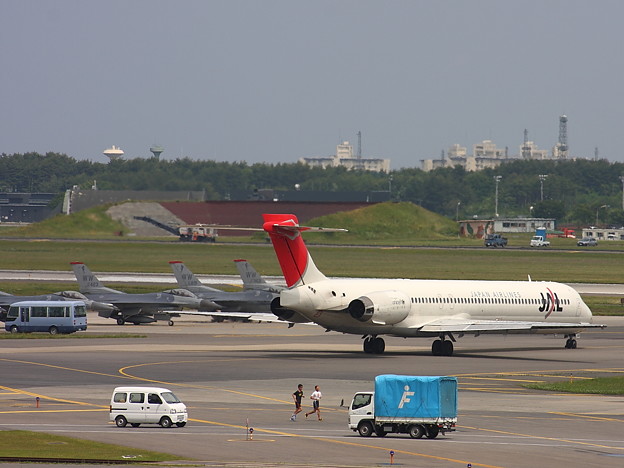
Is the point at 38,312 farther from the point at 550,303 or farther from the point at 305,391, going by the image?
the point at 550,303

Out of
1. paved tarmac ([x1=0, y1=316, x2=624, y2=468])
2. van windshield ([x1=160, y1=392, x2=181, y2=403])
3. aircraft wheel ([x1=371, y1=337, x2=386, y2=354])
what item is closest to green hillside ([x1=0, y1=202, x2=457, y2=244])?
paved tarmac ([x1=0, y1=316, x2=624, y2=468])

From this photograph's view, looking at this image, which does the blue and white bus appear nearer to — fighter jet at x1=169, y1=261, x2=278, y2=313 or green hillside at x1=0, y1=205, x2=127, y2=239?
fighter jet at x1=169, y1=261, x2=278, y2=313

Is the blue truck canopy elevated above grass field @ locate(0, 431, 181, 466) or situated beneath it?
elevated above

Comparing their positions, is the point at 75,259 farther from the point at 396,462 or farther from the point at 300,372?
the point at 396,462

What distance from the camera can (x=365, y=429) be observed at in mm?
36844

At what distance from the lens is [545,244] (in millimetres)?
179750

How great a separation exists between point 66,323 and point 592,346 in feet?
109

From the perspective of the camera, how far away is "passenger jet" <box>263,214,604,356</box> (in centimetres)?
6006

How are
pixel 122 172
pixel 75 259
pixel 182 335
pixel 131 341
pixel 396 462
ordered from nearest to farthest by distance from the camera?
pixel 396 462
pixel 131 341
pixel 182 335
pixel 75 259
pixel 122 172

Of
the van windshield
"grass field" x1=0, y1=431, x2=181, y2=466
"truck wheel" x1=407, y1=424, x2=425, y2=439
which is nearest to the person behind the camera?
"grass field" x1=0, y1=431, x2=181, y2=466

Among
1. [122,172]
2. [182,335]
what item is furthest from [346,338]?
[122,172]

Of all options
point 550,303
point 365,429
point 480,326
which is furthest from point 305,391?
point 550,303

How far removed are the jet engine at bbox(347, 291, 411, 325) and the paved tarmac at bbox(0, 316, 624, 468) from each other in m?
2.20

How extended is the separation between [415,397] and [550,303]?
37.3m
